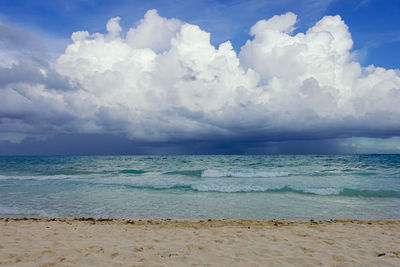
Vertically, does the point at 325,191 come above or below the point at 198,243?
below

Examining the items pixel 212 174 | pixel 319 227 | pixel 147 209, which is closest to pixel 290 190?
pixel 319 227

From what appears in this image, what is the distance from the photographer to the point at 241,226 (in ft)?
29.2

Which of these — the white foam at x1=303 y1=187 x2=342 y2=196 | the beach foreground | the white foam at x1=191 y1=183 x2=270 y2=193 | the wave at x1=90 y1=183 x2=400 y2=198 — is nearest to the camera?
the beach foreground

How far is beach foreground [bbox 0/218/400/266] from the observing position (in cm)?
544

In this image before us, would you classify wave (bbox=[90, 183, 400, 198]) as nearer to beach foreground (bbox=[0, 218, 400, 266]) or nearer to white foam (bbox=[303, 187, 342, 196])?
white foam (bbox=[303, 187, 342, 196])

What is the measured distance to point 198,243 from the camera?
6754 millimetres

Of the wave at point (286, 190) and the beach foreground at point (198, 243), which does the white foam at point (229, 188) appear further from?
the beach foreground at point (198, 243)

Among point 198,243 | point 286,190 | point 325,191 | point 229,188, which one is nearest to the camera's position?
point 198,243

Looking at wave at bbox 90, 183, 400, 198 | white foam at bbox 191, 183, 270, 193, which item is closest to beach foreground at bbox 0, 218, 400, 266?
wave at bbox 90, 183, 400, 198

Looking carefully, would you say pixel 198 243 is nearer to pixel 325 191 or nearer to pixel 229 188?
pixel 229 188

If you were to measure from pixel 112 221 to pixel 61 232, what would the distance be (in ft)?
7.15

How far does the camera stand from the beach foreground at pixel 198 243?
214 inches

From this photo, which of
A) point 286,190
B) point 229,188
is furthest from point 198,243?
point 286,190

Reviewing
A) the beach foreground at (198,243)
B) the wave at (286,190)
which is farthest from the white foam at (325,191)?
the beach foreground at (198,243)
